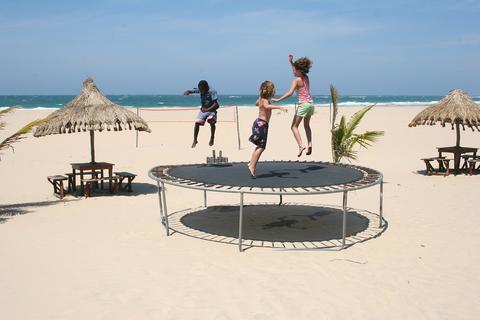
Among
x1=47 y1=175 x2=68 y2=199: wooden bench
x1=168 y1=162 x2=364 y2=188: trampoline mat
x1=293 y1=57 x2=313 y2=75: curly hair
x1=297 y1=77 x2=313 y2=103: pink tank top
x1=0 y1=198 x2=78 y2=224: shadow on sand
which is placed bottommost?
x1=0 y1=198 x2=78 y2=224: shadow on sand

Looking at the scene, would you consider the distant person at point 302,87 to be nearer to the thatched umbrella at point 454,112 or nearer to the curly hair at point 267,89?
the curly hair at point 267,89

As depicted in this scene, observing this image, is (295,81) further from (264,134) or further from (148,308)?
(148,308)

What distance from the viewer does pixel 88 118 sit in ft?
33.0

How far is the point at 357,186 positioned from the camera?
6.66 meters

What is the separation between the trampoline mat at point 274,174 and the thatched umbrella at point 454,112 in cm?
529

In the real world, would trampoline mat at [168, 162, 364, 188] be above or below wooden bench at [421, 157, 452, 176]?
above

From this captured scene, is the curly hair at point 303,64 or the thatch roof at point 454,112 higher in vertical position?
the curly hair at point 303,64

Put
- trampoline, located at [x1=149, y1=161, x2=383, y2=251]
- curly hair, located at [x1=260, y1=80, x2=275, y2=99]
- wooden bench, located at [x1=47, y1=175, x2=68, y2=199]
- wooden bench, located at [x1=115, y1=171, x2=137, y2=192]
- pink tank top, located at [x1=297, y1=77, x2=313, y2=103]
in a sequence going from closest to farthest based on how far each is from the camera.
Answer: trampoline, located at [x1=149, y1=161, x2=383, y2=251] → curly hair, located at [x1=260, y1=80, x2=275, y2=99] → pink tank top, located at [x1=297, y1=77, x2=313, y2=103] → wooden bench, located at [x1=47, y1=175, x2=68, y2=199] → wooden bench, located at [x1=115, y1=171, x2=137, y2=192]

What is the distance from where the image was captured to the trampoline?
21.0ft

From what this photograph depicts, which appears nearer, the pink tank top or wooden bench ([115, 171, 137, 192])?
the pink tank top

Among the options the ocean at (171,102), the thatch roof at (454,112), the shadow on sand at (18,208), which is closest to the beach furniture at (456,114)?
the thatch roof at (454,112)

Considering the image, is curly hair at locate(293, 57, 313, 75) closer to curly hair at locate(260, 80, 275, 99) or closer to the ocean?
curly hair at locate(260, 80, 275, 99)

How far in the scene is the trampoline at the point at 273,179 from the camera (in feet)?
21.0

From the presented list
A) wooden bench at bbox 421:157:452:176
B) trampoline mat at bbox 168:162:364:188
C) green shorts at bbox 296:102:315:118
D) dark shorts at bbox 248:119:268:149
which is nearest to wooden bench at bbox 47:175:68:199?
trampoline mat at bbox 168:162:364:188
